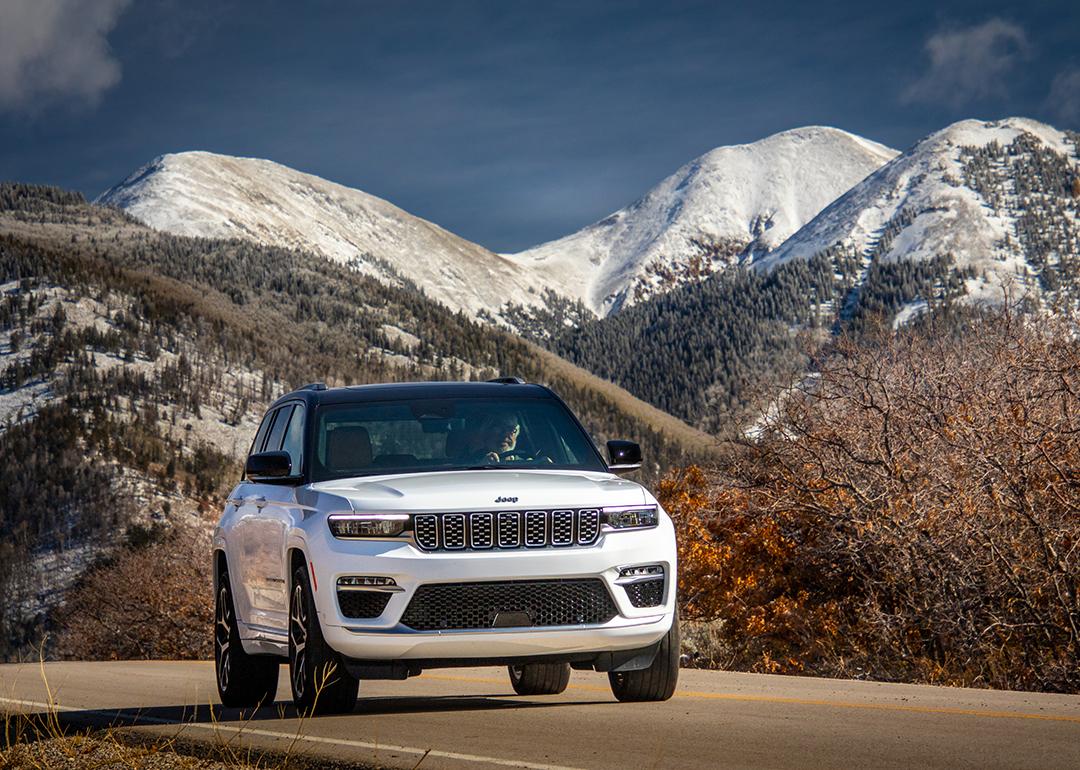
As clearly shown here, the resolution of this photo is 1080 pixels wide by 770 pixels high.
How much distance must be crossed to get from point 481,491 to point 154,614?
1897 inches

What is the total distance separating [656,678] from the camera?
28.3 ft

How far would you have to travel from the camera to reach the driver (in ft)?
28.6

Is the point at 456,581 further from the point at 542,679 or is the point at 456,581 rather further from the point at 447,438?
the point at 542,679

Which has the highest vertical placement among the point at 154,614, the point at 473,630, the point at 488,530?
the point at 488,530

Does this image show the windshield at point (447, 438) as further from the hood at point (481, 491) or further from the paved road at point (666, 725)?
the paved road at point (666, 725)

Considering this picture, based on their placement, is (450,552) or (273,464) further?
(273,464)

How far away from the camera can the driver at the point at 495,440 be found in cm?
873

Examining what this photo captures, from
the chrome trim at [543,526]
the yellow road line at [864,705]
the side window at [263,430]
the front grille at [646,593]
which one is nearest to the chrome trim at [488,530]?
the chrome trim at [543,526]

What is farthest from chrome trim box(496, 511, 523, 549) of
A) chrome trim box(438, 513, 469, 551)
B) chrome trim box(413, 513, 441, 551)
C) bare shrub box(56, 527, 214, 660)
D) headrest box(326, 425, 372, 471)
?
bare shrub box(56, 527, 214, 660)

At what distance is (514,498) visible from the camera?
7.66m

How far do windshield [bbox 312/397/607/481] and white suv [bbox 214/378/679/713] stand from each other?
0.01m

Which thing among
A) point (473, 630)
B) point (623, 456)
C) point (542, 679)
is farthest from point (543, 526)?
point (542, 679)

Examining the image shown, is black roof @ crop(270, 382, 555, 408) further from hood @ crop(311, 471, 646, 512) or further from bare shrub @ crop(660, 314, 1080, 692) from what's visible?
bare shrub @ crop(660, 314, 1080, 692)

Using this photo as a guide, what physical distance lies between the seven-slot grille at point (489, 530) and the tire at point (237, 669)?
105 inches
